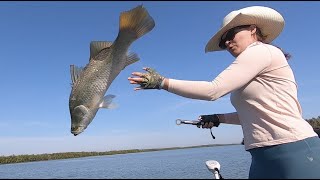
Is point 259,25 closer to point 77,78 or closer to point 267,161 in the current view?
point 267,161

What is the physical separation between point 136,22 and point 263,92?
1.39m

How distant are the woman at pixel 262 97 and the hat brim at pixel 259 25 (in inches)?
0.5

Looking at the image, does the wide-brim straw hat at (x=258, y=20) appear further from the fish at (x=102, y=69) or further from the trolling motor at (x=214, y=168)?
the trolling motor at (x=214, y=168)

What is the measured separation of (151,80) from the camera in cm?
374

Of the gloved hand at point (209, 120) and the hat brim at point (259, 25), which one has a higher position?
the hat brim at point (259, 25)

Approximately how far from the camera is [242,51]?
411cm

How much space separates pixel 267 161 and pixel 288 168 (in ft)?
0.81

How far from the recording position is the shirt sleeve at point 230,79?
3719 millimetres

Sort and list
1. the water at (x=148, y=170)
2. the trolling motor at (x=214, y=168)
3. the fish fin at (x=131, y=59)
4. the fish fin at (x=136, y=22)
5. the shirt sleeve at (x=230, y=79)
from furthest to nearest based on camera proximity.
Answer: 1. the water at (x=148, y=170)
2. the trolling motor at (x=214, y=168)
3. the fish fin at (x=131, y=59)
4. the fish fin at (x=136, y=22)
5. the shirt sleeve at (x=230, y=79)

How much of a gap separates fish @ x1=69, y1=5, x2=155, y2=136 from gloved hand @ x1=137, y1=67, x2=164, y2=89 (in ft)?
1.27

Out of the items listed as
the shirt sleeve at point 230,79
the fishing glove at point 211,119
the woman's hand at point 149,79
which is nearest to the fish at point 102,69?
the woman's hand at point 149,79

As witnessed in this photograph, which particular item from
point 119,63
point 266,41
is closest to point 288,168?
point 266,41

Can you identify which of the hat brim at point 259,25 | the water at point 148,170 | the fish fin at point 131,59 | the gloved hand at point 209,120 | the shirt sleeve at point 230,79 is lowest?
the water at point 148,170

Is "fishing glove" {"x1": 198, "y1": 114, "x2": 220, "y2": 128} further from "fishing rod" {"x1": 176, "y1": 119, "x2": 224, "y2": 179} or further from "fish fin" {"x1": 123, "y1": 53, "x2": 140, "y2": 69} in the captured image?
"fish fin" {"x1": 123, "y1": 53, "x2": 140, "y2": 69}
